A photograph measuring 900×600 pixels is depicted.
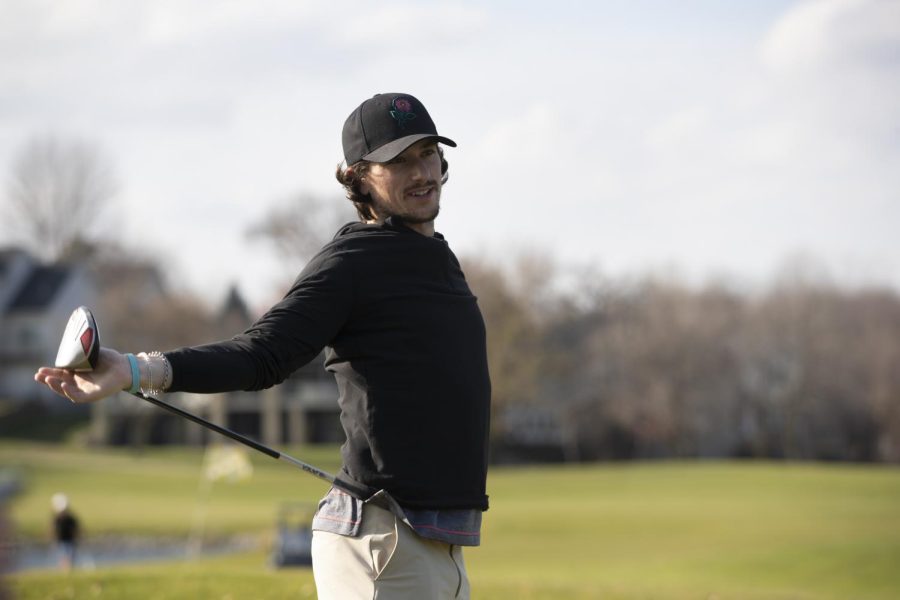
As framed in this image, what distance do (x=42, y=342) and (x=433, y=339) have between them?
7538cm

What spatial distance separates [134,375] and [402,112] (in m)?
1.18

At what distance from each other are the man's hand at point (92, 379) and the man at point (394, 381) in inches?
15.8

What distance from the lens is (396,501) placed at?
11.5 feet

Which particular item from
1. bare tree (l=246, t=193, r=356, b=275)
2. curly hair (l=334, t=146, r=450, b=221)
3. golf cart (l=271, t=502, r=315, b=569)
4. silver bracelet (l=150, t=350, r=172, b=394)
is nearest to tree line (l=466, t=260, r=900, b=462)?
bare tree (l=246, t=193, r=356, b=275)

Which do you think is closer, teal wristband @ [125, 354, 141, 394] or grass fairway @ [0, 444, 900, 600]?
teal wristband @ [125, 354, 141, 394]

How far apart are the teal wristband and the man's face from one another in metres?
1.00

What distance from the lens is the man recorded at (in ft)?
11.5

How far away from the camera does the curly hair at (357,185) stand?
149 inches

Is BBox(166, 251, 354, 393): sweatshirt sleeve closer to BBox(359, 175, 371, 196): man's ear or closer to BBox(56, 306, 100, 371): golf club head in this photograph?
BBox(56, 306, 100, 371): golf club head

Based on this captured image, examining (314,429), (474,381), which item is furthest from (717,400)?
(474,381)

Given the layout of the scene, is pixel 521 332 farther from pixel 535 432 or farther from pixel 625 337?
pixel 535 432

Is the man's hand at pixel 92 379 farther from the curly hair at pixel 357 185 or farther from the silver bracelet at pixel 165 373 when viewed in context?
the curly hair at pixel 357 185

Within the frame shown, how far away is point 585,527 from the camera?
31.0m

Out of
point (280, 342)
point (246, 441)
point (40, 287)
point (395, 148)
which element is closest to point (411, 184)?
point (395, 148)
